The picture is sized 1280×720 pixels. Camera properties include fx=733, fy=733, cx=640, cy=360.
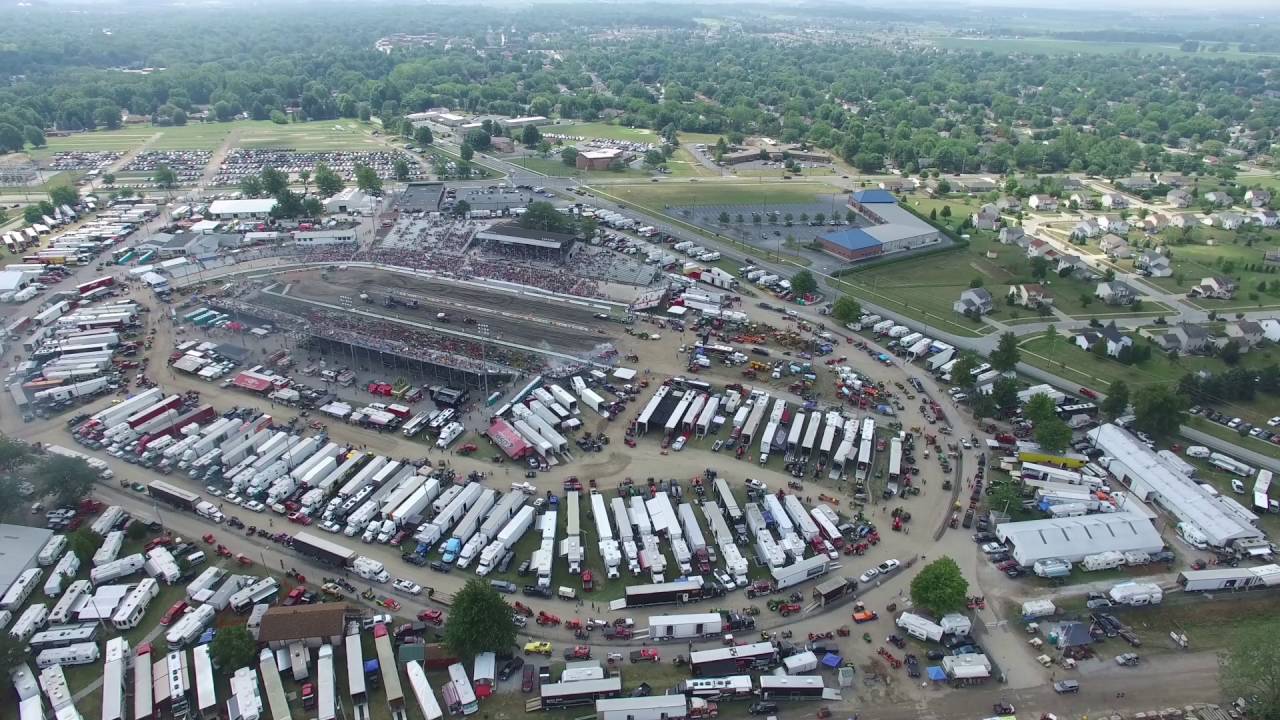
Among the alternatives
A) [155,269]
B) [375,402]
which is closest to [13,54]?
[155,269]

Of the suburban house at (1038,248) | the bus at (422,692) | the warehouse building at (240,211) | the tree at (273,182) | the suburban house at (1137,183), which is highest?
the tree at (273,182)

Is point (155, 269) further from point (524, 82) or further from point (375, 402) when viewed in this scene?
point (524, 82)

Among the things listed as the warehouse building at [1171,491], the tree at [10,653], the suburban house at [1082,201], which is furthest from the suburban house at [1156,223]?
the tree at [10,653]

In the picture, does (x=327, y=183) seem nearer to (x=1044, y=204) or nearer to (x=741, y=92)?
(x=1044, y=204)

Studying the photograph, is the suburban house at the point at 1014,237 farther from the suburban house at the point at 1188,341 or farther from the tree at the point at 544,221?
the tree at the point at 544,221

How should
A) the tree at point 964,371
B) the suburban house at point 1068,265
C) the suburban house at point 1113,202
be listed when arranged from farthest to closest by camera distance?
the suburban house at point 1113,202 < the suburban house at point 1068,265 < the tree at point 964,371

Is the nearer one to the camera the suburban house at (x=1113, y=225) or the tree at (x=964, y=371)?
the tree at (x=964, y=371)

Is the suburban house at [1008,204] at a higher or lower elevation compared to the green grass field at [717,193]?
lower
